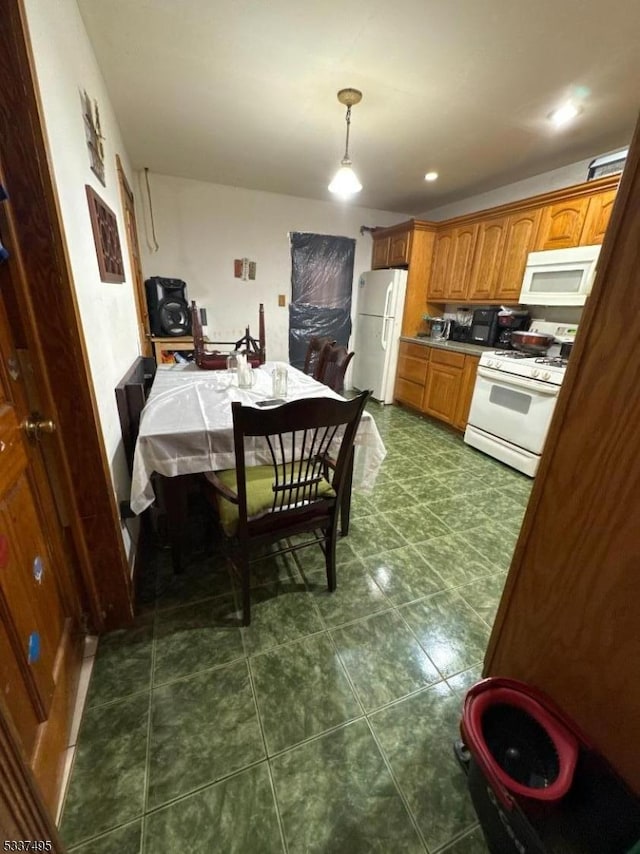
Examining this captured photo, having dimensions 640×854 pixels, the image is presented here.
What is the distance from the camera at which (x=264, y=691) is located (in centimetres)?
116

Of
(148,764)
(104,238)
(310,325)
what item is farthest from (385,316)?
(148,764)

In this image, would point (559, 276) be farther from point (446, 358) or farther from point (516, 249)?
point (446, 358)

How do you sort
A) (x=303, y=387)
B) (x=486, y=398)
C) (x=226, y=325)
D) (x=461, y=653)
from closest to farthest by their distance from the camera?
(x=461, y=653) → (x=303, y=387) → (x=486, y=398) → (x=226, y=325)

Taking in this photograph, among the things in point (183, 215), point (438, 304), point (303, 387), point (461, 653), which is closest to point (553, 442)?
point (461, 653)

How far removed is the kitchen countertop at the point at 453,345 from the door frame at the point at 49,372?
121 inches

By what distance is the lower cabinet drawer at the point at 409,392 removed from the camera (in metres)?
3.97

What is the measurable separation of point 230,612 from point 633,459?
146cm

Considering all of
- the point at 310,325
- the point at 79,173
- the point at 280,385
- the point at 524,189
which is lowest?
the point at 280,385

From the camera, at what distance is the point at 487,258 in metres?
3.29

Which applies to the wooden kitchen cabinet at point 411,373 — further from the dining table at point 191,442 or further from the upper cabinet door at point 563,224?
the dining table at point 191,442

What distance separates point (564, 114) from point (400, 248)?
1.90 metres

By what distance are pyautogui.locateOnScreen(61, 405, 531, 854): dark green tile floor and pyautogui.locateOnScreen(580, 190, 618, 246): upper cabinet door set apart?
237 centimetres

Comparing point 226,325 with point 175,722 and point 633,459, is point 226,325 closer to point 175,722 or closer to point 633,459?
point 175,722

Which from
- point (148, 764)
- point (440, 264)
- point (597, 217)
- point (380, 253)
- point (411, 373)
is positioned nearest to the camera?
point (148, 764)
